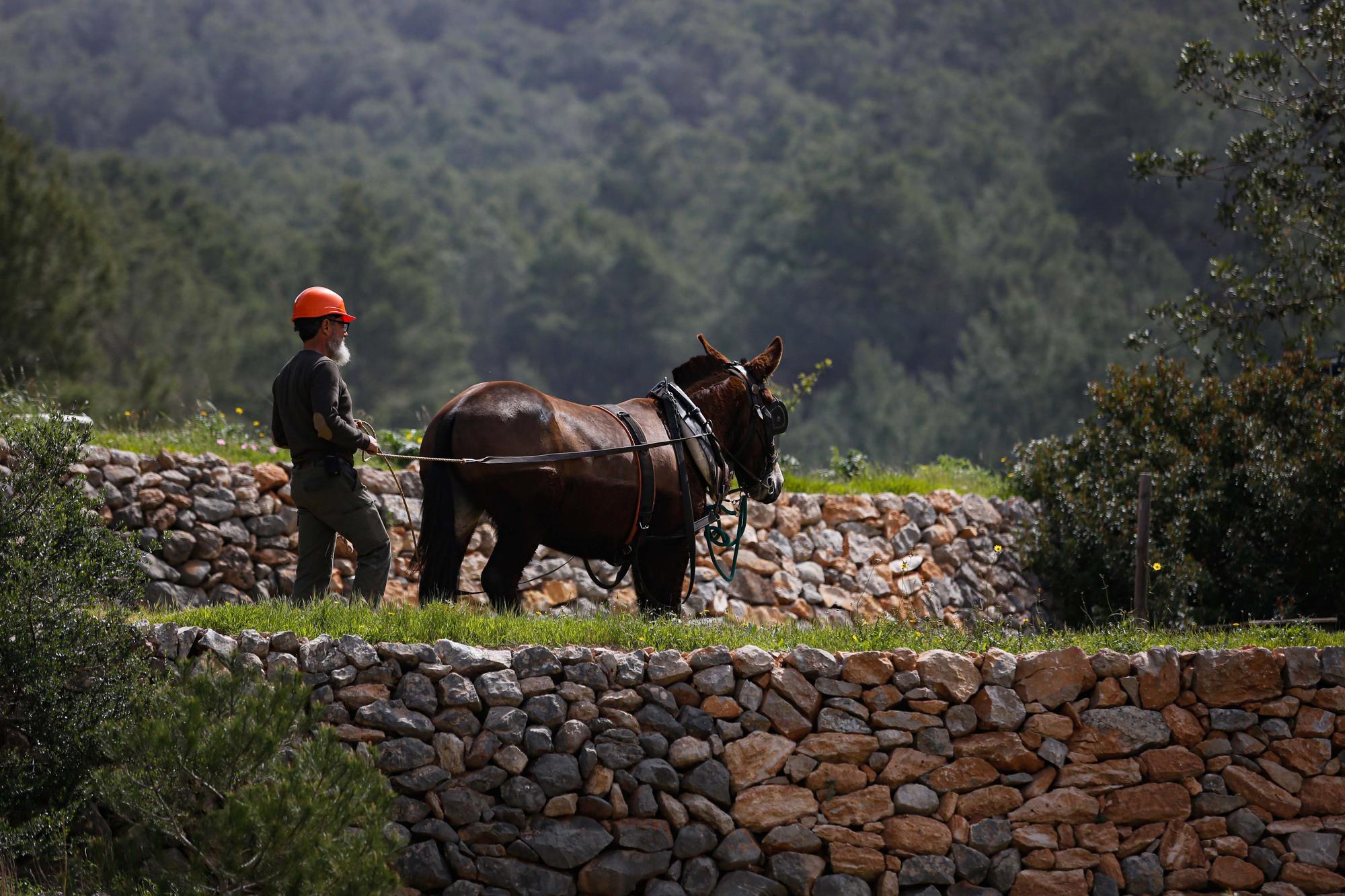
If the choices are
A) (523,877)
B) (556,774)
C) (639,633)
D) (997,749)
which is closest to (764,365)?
(639,633)

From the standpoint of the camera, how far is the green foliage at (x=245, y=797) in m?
5.90

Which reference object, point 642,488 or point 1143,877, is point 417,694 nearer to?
point 642,488

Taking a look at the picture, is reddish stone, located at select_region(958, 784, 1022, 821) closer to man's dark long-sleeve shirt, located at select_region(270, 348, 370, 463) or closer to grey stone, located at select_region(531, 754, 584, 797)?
grey stone, located at select_region(531, 754, 584, 797)

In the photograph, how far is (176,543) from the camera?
1048 cm

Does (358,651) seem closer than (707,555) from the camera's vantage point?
Yes

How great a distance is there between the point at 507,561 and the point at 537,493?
528 mm

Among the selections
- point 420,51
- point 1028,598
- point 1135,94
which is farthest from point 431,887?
point 420,51

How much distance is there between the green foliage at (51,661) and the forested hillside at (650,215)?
15.2 meters

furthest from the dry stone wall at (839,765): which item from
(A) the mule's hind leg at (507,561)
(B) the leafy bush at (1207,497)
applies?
(B) the leafy bush at (1207,497)

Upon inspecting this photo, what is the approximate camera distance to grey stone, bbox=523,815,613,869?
7.38m

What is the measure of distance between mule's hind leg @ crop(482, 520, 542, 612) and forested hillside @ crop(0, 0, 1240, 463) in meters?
15.5

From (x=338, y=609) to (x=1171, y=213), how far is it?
48.6m

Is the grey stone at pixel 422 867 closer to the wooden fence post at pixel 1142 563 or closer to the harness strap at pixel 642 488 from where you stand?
the harness strap at pixel 642 488

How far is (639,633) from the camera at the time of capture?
8.21 metres
